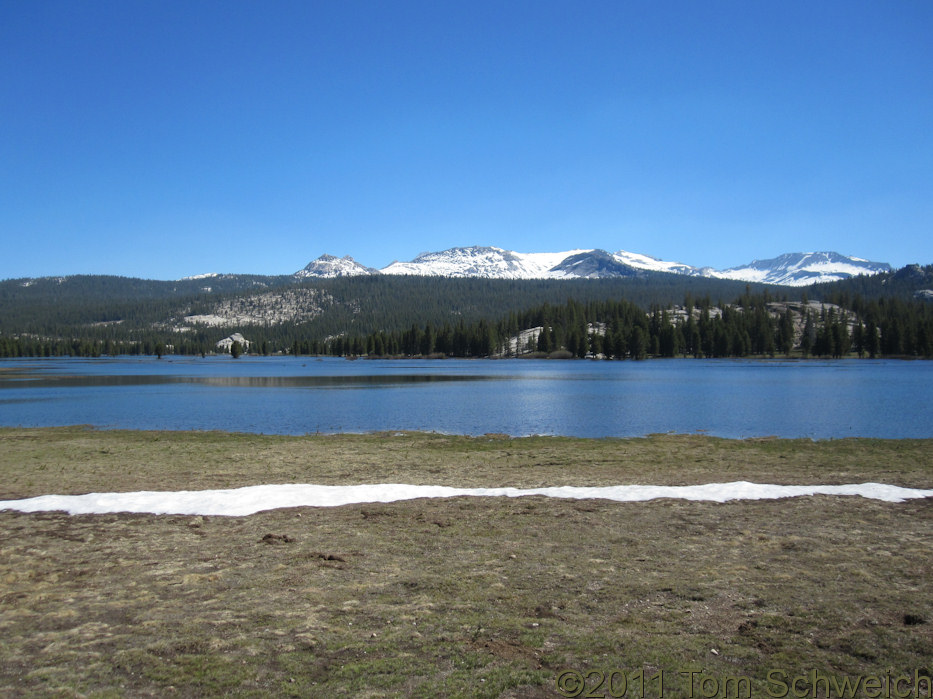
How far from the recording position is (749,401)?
54.4 meters

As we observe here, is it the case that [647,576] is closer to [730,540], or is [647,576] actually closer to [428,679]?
[730,540]

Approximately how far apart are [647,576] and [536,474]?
10.9m

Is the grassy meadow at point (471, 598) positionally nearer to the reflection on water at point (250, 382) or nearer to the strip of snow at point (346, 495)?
the strip of snow at point (346, 495)

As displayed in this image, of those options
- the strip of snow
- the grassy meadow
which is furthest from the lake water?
the grassy meadow

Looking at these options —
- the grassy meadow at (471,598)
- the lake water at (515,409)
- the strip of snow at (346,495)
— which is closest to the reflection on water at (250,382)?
the lake water at (515,409)

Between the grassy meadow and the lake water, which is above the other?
the grassy meadow

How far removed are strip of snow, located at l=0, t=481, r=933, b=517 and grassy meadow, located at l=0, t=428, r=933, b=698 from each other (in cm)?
76

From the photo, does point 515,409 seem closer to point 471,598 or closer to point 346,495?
point 346,495

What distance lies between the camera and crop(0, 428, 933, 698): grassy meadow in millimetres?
7324

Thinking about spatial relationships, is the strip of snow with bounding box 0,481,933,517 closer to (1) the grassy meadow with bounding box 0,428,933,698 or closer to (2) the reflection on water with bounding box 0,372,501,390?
(1) the grassy meadow with bounding box 0,428,933,698

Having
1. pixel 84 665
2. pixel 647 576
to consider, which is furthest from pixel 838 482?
pixel 84 665

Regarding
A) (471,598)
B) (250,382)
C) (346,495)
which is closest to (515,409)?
(346,495)

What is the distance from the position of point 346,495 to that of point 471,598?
8.68 m

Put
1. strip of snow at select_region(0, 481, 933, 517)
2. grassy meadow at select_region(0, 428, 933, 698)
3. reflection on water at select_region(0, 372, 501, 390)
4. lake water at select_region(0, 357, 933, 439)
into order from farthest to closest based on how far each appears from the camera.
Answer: reflection on water at select_region(0, 372, 501, 390) < lake water at select_region(0, 357, 933, 439) < strip of snow at select_region(0, 481, 933, 517) < grassy meadow at select_region(0, 428, 933, 698)
